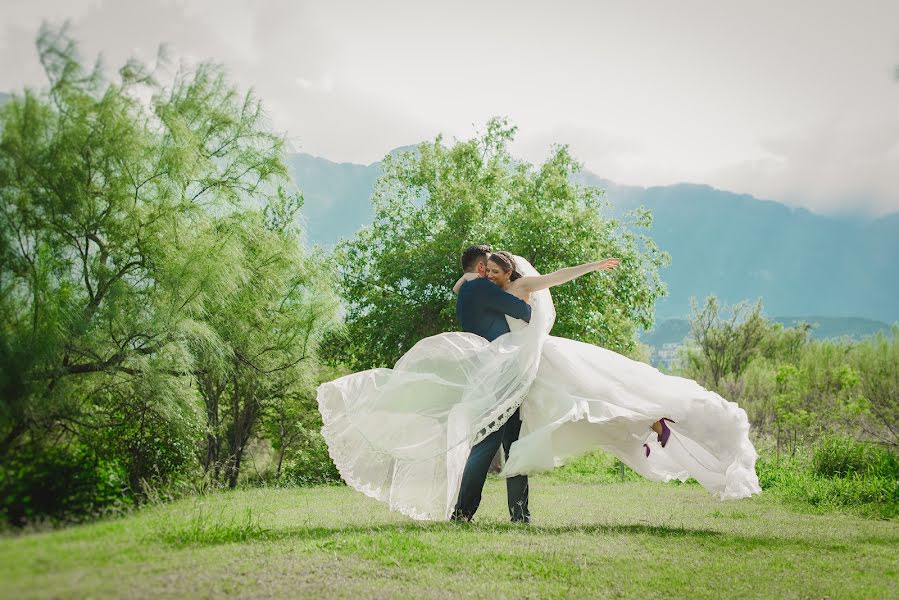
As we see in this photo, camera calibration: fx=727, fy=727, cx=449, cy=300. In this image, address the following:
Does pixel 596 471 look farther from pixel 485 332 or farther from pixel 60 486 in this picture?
pixel 60 486

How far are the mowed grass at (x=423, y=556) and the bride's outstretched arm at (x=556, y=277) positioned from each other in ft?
5.94

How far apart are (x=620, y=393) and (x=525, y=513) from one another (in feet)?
3.96

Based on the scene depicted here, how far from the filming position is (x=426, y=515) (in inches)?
208

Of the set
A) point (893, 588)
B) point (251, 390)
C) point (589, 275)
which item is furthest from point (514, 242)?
point (893, 588)

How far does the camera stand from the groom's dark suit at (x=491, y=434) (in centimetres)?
546

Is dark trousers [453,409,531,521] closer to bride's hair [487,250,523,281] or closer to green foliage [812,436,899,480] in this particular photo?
bride's hair [487,250,523,281]

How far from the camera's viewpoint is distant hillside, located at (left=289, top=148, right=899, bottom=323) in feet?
550

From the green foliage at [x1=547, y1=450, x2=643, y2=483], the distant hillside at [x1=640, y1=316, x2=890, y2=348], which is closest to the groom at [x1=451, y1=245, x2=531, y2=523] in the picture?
the green foliage at [x1=547, y1=450, x2=643, y2=483]

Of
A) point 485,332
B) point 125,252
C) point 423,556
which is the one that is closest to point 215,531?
point 423,556

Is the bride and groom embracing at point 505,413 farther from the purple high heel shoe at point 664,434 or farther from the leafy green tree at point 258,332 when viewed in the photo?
the leafy green tree at point 258,332

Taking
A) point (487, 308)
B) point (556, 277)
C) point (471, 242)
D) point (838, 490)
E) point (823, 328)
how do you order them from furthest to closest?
point (823, 328), point (471, 242), point (838, 490), point (487, 308), point (556, 277)

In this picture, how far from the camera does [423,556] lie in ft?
14.0

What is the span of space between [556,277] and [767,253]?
201024mm

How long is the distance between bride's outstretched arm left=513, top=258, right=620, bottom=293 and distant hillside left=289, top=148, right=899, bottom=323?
538 feet
